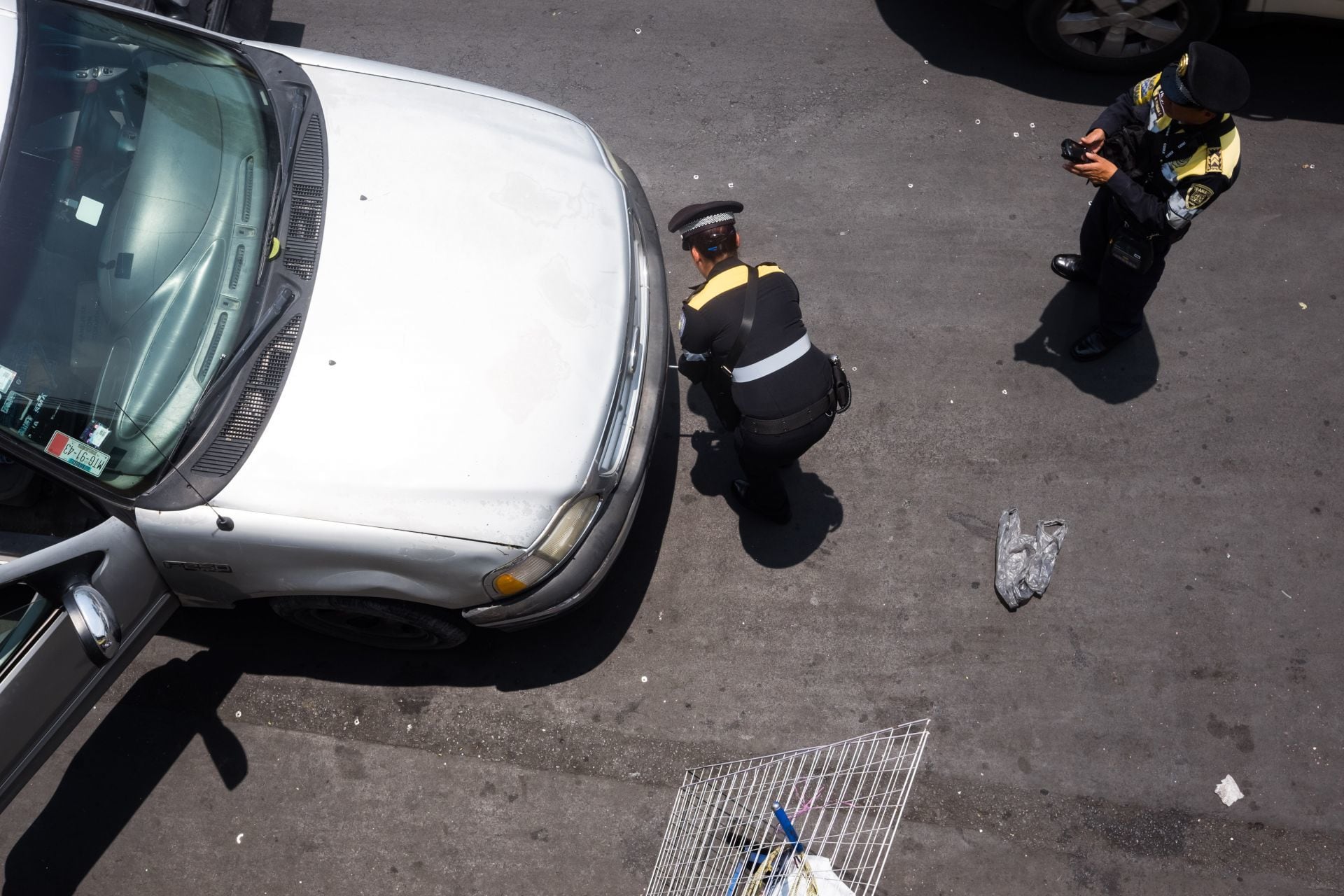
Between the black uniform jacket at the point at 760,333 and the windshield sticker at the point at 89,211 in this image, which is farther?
the black uniform jacket at the point at 760,333

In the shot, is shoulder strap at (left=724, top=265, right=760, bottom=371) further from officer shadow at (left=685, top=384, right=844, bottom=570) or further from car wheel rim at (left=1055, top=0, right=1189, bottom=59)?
car wheel rim at (left=1055, top=0, right=1189, bottom=59)

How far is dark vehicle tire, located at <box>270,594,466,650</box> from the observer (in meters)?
3.79

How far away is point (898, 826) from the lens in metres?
4.16

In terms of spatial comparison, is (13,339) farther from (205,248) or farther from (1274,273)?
(1274,273)

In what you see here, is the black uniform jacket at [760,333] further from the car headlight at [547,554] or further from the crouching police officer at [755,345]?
the car headlight at [547,554]

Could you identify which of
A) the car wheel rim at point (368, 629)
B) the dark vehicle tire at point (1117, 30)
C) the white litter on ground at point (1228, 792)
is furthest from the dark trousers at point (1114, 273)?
the car wheel rim at point (368, 629)

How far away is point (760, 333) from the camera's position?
393 cm

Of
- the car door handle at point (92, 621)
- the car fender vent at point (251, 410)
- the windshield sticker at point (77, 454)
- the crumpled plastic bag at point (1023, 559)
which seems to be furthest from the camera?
the crumpled plastic bag at point (1023, 559)

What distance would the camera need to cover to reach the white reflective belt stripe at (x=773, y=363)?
3961mm

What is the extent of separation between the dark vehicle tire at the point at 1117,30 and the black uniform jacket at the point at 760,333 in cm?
296

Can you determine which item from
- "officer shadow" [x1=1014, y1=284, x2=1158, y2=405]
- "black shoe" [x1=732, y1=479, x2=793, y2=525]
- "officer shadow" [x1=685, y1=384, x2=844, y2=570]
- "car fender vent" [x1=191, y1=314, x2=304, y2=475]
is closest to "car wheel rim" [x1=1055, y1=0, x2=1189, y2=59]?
"officer shadow" [x1=1014, y1=284, x2=1158, y2=405]

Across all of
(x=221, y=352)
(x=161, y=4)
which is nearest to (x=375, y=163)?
(x=221, y=352)

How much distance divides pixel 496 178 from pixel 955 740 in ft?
10.1

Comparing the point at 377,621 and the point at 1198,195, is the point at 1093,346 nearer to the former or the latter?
the point at 1198,195
